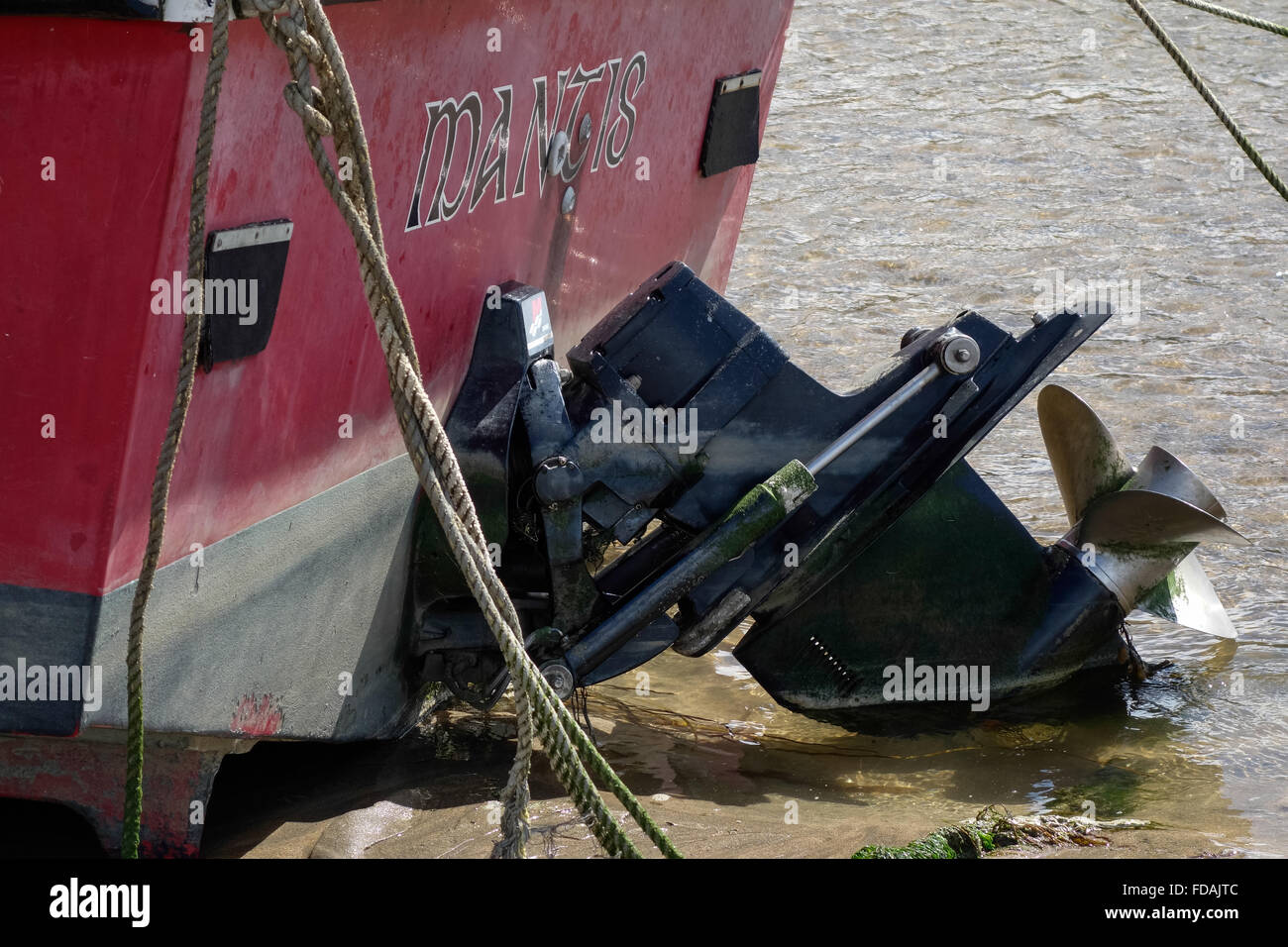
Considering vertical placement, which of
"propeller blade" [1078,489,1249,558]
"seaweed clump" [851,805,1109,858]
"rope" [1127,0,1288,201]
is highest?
"rope" [1127,0,1288,201]

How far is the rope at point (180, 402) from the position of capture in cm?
240

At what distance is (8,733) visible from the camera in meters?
2.79

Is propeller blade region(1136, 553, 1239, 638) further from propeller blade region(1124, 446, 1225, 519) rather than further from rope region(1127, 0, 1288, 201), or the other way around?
rope region(1127, 0, 1288, 201)

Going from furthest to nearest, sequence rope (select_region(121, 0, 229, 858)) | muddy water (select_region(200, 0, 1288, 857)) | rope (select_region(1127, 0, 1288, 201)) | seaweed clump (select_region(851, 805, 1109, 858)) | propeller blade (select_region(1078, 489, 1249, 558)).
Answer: rope (select_region(1127, 0, 1288, 201))
propeller blade (select_region(1078, 489, 1249, 558))
muddy water (select_region(200, 0, 1288, 857))
seaweed clump (select_region(851, 805, 1109, 858))
rope (select_region(121, 0, 229, 858))

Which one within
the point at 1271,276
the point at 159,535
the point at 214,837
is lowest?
the point at 214,837

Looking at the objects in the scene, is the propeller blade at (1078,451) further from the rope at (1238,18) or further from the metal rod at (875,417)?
the rope at (1238,18)

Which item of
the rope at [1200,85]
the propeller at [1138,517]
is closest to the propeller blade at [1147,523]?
the propeller at [1138,517]

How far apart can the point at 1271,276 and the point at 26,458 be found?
6.14 metres

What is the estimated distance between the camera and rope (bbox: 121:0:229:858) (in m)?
2.40

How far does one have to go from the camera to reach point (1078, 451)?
4230 millimetres

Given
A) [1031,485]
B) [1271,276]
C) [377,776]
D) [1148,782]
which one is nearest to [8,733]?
[377,776]

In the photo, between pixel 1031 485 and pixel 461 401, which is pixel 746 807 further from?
pixel 1031 485

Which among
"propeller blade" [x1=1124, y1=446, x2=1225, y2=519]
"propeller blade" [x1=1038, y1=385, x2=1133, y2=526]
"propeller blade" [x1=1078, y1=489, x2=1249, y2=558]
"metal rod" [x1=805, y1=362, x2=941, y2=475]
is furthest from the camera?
"propeller blade" [x1=1038, y1=385, x2=1133, y2=526]

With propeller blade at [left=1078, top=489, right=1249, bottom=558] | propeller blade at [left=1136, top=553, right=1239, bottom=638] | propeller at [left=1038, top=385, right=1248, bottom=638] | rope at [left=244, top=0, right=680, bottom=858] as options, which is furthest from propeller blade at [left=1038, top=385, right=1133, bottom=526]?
rope at [left=244, top=0, right=680, bottom=858]
